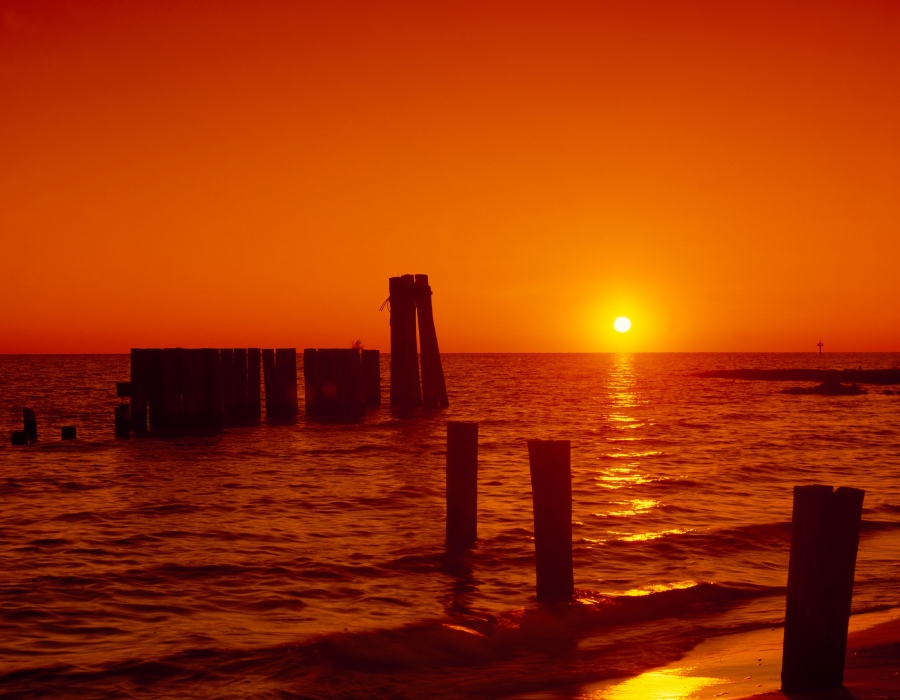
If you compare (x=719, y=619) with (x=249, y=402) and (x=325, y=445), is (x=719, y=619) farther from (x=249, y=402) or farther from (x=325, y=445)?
(x=249, y=402)

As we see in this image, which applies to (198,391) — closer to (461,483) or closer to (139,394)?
(139,394)

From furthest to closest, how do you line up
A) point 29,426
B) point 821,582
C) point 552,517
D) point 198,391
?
point 29,426, point 198,391, point 552,517, point 821,582

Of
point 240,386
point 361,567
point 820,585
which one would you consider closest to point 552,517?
point 361,567

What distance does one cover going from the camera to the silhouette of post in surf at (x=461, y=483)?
29.7 ft

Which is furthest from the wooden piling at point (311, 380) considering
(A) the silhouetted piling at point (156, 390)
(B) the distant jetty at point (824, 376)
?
(B) the distant jetty at point (824, 376)

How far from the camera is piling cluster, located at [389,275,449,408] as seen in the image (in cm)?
2300

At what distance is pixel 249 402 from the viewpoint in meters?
21.3

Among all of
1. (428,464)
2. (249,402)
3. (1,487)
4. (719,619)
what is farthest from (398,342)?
(719,619)

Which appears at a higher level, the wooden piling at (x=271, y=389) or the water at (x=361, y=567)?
the wooden piling at (x=271, y=389)

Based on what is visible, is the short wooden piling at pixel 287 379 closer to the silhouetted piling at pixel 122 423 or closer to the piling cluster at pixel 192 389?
the piling cluster at pixel 192 389

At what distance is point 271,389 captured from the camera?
2233cm

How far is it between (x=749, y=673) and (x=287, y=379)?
707 inches

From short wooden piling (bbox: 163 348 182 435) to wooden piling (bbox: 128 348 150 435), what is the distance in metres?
0.40

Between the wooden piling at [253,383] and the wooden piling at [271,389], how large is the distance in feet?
1.92
